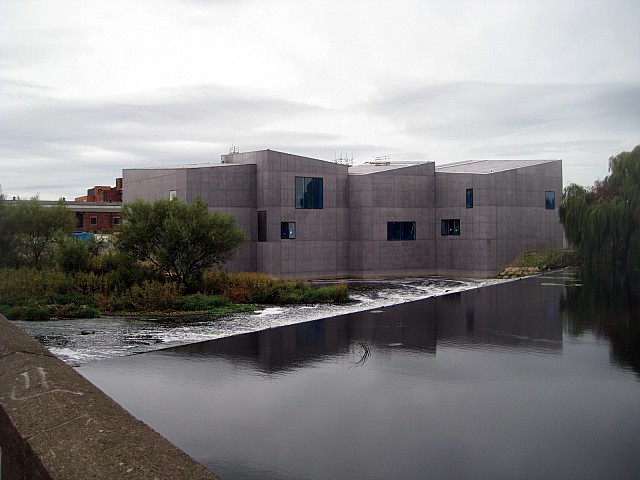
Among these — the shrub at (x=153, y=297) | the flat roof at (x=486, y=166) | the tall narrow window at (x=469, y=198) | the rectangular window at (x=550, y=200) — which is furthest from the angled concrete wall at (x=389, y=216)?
the shrub at (x=153, y=297)

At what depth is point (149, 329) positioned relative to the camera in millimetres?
16125

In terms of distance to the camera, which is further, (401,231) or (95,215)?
(95,215)

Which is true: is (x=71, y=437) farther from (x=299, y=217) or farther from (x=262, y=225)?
(x=299, y=217)

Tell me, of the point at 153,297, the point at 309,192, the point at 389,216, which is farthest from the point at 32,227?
the point at 389,216

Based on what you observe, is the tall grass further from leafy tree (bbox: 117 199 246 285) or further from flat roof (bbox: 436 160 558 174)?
flat roof (bbox: 436 160 558 174)

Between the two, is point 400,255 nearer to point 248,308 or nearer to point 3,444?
point 248,308

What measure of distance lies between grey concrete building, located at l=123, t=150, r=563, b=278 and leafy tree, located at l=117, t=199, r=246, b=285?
7322 mm

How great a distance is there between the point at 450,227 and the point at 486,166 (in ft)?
17.7

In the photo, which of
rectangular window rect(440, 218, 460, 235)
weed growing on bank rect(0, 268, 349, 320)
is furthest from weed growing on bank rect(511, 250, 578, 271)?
weed growing on bank rect(0, 268, 349, 320)

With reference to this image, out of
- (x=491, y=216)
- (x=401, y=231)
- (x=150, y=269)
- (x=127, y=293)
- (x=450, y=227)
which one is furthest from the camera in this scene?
(x=450, y=227)

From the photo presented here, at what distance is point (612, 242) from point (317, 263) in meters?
16.2

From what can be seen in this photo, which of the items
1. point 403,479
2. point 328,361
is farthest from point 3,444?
point 328,361

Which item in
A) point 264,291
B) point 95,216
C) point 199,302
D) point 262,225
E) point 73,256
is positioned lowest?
point 199,302

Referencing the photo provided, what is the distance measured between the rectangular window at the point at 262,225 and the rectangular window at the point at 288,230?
815 millimetres
